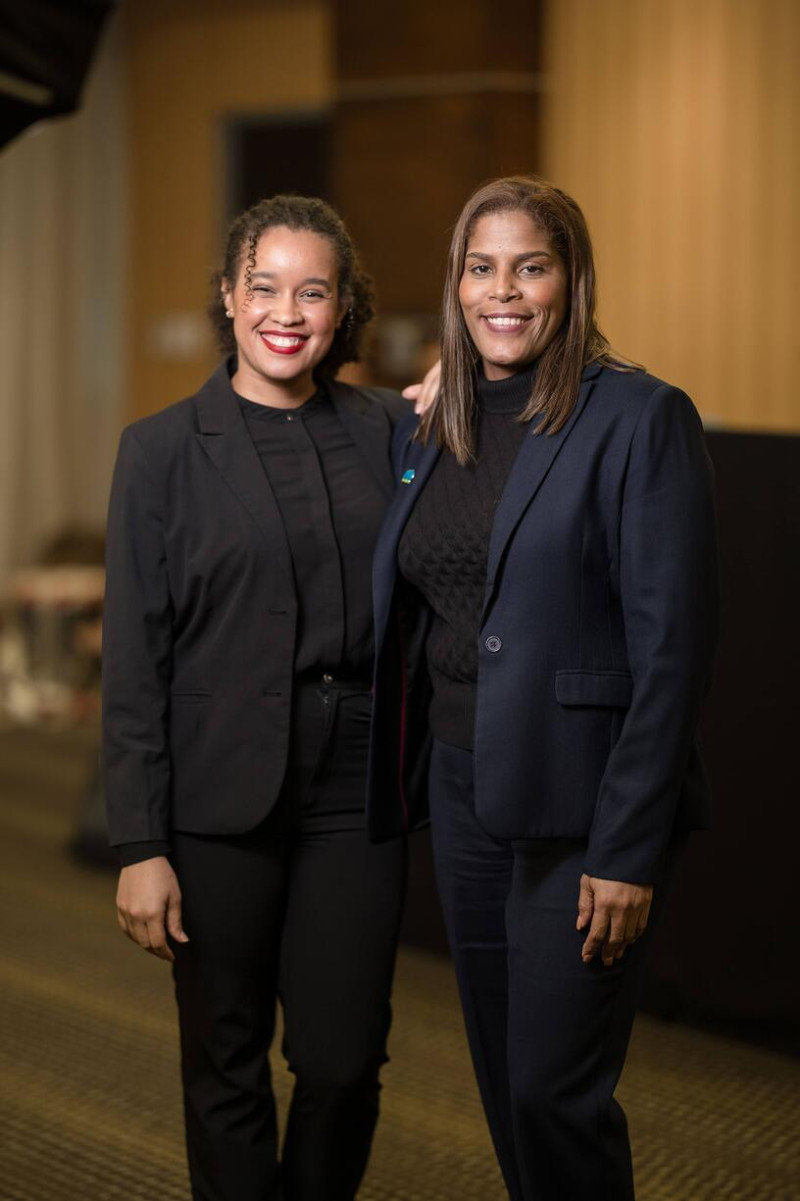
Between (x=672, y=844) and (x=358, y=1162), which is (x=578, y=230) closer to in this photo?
(x=672, y=844)

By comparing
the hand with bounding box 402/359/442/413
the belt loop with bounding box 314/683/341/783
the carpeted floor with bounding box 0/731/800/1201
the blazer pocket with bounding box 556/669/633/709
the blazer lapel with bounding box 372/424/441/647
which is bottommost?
the carpeted floor with bounding box 0/731/800/1201

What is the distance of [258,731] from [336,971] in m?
0.36

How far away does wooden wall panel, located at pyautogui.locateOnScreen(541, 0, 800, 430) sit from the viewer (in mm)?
5887

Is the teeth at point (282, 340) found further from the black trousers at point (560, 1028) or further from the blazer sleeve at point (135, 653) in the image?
the black trousers at point (560, 1028)

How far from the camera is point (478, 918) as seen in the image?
1920mm

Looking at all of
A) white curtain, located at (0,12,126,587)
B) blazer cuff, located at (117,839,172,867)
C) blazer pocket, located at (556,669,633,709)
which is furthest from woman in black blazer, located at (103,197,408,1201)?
white curtain, located at (0,12,126,587)

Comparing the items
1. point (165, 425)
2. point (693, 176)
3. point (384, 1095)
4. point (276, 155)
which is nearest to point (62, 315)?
point (276, 155)

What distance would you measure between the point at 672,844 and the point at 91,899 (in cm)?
280

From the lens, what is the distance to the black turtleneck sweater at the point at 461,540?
1.83m

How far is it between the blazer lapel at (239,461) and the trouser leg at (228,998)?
0.41 metres

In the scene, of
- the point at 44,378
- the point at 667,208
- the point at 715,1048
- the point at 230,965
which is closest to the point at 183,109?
the point at 44,378

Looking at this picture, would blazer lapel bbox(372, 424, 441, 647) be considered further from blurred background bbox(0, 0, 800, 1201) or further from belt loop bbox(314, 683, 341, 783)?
blurred background bbox(0, 0, 800, 1201)

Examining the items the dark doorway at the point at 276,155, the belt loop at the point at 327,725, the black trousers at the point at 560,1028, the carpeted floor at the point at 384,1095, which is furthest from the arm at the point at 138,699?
the dark doorway at the point at 276,155

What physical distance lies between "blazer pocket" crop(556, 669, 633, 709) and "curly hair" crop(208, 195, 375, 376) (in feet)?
2.25
